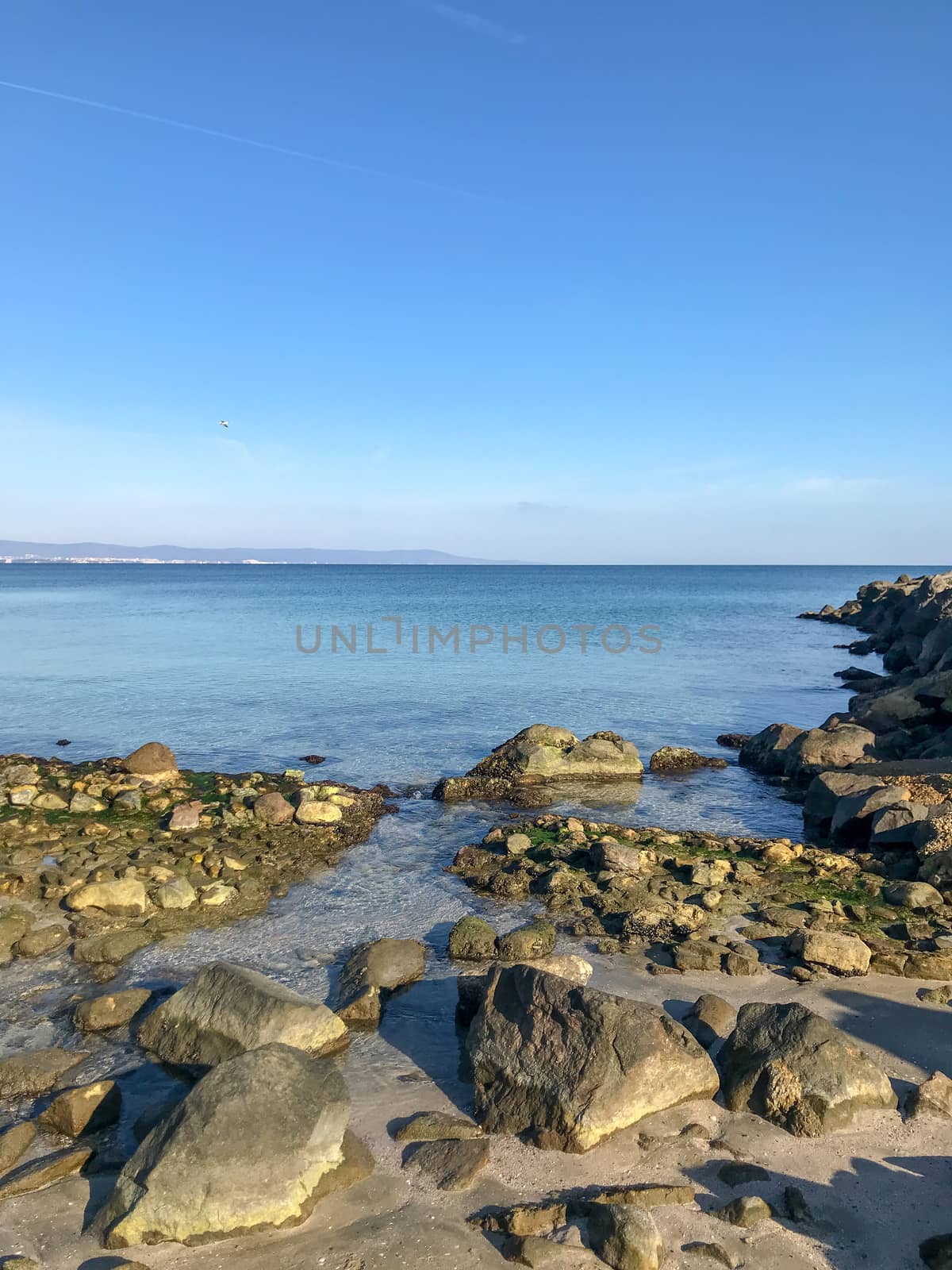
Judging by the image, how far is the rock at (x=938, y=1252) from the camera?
6.23m

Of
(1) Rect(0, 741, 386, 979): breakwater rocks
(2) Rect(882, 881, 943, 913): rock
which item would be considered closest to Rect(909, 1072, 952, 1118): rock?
(2) Rect(882, 881, 943, 913): rock

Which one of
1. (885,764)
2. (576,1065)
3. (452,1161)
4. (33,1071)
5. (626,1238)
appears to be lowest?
(33,1071)

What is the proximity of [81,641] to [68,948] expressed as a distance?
4511 centimetres

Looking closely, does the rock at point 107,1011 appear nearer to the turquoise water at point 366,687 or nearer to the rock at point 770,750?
the turquoise water at point 366,687

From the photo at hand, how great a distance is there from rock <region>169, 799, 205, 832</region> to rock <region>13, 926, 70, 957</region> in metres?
4.28

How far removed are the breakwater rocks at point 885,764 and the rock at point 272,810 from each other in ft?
34.4

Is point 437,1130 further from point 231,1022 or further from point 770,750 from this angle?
point 770,750

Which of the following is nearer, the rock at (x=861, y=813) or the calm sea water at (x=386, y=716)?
the calm sea water at (x=386, y=716)

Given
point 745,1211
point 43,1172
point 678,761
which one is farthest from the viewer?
point 678,761

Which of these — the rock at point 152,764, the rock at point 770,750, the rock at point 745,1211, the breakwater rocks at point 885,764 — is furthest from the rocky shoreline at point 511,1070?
the rock at point 770,750

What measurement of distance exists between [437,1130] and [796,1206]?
9.87ft

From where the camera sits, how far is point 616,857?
47.7 feet

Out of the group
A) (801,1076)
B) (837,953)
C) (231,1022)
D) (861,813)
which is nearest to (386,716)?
(861,813)

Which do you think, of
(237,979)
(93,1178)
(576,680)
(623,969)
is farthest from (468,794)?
(576,680)
